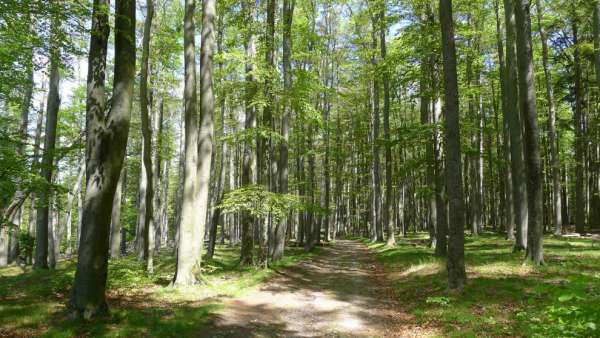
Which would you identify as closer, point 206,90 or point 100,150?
point 100,150

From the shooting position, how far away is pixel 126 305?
8.76m

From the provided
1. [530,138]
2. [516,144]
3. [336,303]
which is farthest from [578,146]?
[336,303]

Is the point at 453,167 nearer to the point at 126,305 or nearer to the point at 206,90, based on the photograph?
the point at 206,90

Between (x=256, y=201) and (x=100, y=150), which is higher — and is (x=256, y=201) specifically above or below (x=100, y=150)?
below

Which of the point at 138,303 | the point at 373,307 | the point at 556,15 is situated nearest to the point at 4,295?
the point at 138,303

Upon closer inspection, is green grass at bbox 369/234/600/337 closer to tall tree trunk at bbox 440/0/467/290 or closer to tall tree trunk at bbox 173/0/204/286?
tall tree trunk at bbox 440/0/467/290

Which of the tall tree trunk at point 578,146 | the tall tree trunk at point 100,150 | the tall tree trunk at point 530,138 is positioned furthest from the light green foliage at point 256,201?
the tall tree trunk at point 578,146

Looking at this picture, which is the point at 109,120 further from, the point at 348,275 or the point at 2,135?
the point at 348,275

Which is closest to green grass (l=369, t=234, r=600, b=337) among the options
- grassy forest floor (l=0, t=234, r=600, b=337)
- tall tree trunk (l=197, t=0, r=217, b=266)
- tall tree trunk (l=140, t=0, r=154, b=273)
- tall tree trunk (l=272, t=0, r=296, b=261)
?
grassy forest floor (l=0, t=234, r=600, b=337)

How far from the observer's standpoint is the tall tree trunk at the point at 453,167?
9859 mm

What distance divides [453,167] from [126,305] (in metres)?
8.62

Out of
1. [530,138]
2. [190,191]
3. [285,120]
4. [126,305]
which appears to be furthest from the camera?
[285,120]

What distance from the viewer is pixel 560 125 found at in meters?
31.4

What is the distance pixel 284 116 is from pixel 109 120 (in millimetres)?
12728
